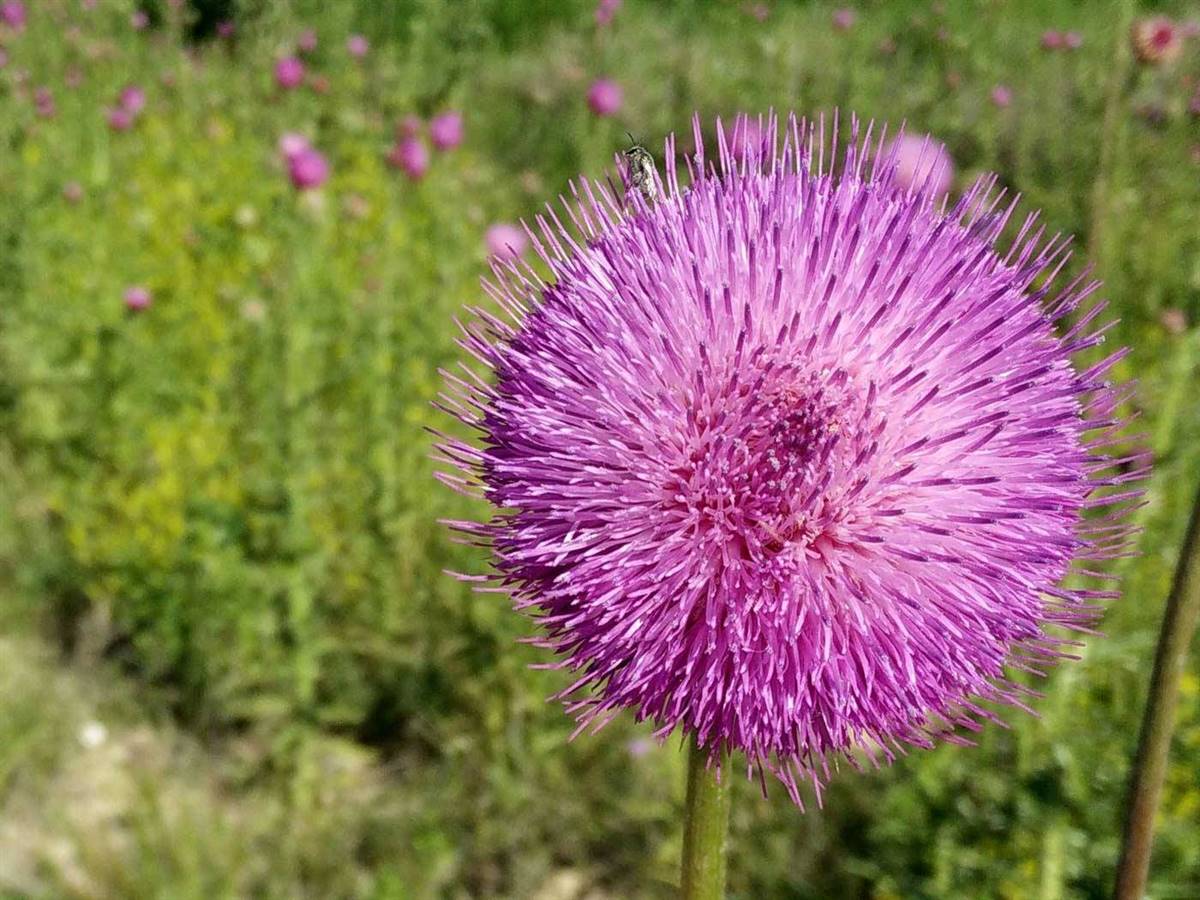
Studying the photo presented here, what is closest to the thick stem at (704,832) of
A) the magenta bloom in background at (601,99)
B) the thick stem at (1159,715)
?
the thick stem at (1159,715)


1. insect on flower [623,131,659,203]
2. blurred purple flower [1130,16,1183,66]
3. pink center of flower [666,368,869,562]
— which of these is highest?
blurred purple flower [1130,16,1183,66]

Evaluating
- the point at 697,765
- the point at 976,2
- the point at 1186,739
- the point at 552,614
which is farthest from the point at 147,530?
the point at 976,2

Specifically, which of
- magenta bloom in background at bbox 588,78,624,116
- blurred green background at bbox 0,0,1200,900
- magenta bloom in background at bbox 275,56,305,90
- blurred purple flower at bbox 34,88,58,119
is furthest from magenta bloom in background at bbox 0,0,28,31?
magenta bloom in background at bbox 588,78,624,116

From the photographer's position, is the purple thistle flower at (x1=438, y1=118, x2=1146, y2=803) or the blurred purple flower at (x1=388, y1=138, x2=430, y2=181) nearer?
the purple thistle flower at (x1=438, y1=118, x2=1146, y2=803)

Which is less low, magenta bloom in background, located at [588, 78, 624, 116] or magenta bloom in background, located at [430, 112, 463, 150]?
magenta bloom in background, located at [588, 78, 624, 116]

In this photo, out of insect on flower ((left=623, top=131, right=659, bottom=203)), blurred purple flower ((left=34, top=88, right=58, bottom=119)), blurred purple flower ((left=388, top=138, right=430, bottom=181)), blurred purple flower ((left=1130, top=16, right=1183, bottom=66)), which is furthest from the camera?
blurred purple flower ((left=34, top=88, right=58, bottom=119))

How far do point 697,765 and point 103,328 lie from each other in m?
3.14

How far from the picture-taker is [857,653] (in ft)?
4.00

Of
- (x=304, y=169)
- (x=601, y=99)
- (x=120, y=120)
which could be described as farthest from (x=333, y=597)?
(x=120, y=120)

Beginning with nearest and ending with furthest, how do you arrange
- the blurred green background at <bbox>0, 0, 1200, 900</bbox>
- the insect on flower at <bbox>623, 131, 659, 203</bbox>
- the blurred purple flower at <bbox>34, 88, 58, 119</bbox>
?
the insect on flower at <bbox>623, 131, 659, 203</bbox>
the blurred green background at <bbox>0, 0, 1200, 900</bbox>
the blurred purple flower at <bbox>34, 88, 58, 119</bbox>

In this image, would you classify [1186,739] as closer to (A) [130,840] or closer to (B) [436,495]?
(B) [436,495]

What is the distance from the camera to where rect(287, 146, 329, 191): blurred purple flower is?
3.49 metres

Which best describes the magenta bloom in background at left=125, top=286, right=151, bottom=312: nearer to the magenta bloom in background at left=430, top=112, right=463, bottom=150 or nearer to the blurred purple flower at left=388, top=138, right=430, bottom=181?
the blurred purple flower at left=388, top=138, right=430, bottom=181

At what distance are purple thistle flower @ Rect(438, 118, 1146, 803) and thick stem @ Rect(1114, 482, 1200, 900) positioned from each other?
0.17 meters
